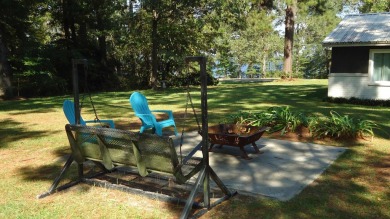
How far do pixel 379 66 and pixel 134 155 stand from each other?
42.4 ft

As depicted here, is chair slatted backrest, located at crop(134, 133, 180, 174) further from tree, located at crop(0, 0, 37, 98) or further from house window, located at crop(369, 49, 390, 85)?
tree, located at crop(0, 0, 37, 98)

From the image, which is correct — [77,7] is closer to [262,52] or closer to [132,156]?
[132,156]

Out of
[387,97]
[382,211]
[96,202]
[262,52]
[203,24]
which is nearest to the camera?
[382,211]

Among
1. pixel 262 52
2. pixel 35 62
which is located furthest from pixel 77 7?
pixel 262 52

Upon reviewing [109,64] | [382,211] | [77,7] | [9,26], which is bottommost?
[382,211]

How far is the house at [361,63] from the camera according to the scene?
13.9 meters

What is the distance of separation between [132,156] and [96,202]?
79 cm

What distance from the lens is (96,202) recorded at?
4.32m

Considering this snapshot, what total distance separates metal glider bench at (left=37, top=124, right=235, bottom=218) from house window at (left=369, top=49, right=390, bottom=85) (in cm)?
1192

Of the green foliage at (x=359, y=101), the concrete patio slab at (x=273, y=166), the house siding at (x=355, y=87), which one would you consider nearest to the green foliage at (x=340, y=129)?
the concrete patio slab at (x=273, y=166)

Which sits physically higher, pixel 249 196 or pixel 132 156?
pixel 132 156

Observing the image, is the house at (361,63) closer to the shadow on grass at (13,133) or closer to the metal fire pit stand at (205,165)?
the shadow on grass at (13,133)

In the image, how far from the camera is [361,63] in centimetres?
1428

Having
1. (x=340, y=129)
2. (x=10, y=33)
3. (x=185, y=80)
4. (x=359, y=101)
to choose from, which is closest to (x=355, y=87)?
(x=359, y=101)
